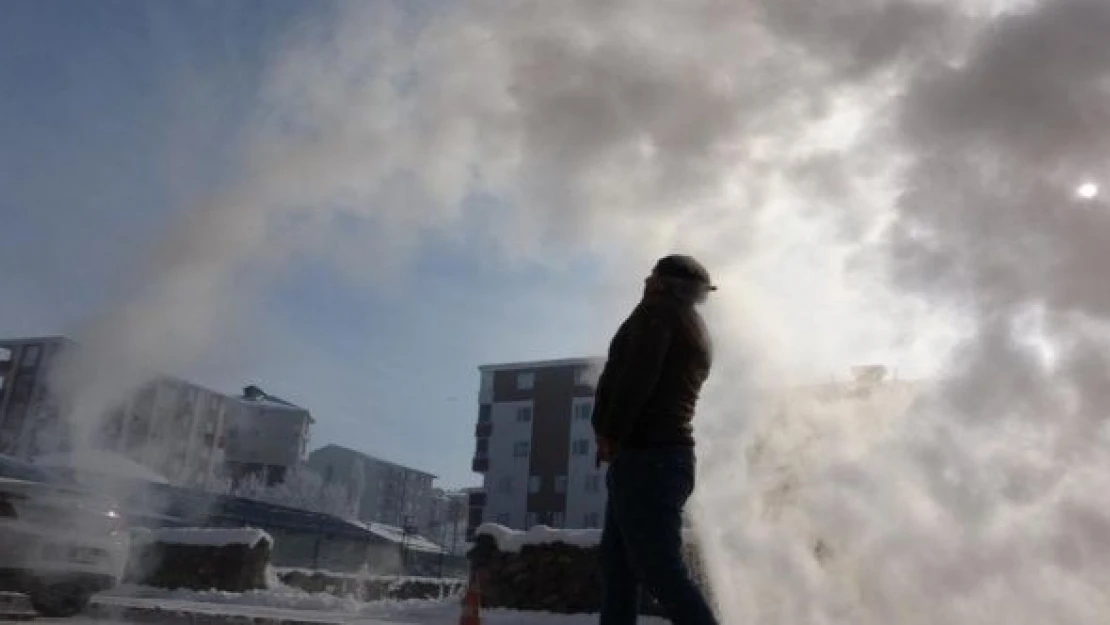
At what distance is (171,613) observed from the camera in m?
8.31

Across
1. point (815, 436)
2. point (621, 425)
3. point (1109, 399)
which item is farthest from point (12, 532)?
point (1109, 399)

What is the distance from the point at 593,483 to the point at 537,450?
498 cm

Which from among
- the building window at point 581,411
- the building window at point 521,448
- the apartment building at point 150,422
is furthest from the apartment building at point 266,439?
the building window at point 581,411

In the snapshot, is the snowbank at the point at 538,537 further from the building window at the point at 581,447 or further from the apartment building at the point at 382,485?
the apartment building at the point at 382,485

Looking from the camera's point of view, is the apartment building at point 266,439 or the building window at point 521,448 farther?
the apartment building at point 266,439

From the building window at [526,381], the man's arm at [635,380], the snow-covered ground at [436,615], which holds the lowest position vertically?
the snow-covered ground at [436,615]

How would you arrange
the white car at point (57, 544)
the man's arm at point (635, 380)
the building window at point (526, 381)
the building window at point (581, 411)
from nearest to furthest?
the man's arm at point (635, 380) → the white car at point (57, 544) → the building window at point (581, 411) → the building window at point (526, 381)

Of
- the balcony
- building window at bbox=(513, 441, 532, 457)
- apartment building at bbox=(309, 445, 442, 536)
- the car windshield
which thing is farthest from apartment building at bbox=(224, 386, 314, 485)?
the car windshield

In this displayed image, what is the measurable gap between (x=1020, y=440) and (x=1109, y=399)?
0.69 meters

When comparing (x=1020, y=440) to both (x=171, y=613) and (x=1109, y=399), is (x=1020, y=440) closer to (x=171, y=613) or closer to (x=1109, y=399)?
(x=1109, y=399)

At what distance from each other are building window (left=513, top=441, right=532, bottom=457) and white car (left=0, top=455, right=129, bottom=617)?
50900 millimetres

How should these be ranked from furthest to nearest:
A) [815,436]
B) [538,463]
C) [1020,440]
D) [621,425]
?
[538,463], [815,436], [1020,440], [621,425]

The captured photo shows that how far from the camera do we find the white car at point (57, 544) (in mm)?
7023

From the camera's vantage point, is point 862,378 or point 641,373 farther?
point 862,378
